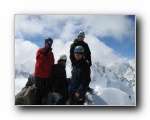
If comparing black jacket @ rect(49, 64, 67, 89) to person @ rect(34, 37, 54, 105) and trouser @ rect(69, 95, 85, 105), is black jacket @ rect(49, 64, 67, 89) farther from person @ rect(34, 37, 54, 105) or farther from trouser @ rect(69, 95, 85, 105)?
trouser @ rect(69, 95, 85, 105)

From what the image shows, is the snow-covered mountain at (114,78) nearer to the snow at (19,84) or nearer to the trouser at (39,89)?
the trouser at (39,89)

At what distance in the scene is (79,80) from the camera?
3803 millimetres

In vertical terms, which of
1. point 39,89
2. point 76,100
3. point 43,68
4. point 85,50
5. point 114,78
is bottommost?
point 76,100

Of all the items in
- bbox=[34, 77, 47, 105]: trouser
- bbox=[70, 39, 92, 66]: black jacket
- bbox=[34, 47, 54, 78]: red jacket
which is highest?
bbox=[70, 39, 92, 66]: black jacket

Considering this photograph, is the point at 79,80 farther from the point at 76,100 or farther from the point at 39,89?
the point at 39,89

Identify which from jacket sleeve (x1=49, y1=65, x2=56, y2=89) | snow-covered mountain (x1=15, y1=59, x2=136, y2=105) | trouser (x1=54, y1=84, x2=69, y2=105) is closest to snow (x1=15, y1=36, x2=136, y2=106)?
snow-covered mountain (x1=15, y1=59, x2=136, y2=105)

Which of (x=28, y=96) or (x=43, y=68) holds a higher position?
(x=43, y=68)

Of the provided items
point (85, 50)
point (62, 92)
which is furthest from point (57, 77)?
point (85, 50)

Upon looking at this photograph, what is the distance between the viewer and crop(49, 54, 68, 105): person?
12.5ft

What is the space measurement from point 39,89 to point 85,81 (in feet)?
1.52

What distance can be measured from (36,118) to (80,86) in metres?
0.54

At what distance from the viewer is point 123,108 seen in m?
A: 3.81

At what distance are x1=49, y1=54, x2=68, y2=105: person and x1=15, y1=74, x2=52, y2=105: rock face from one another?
9cm

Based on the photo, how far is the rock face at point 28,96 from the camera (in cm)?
378
